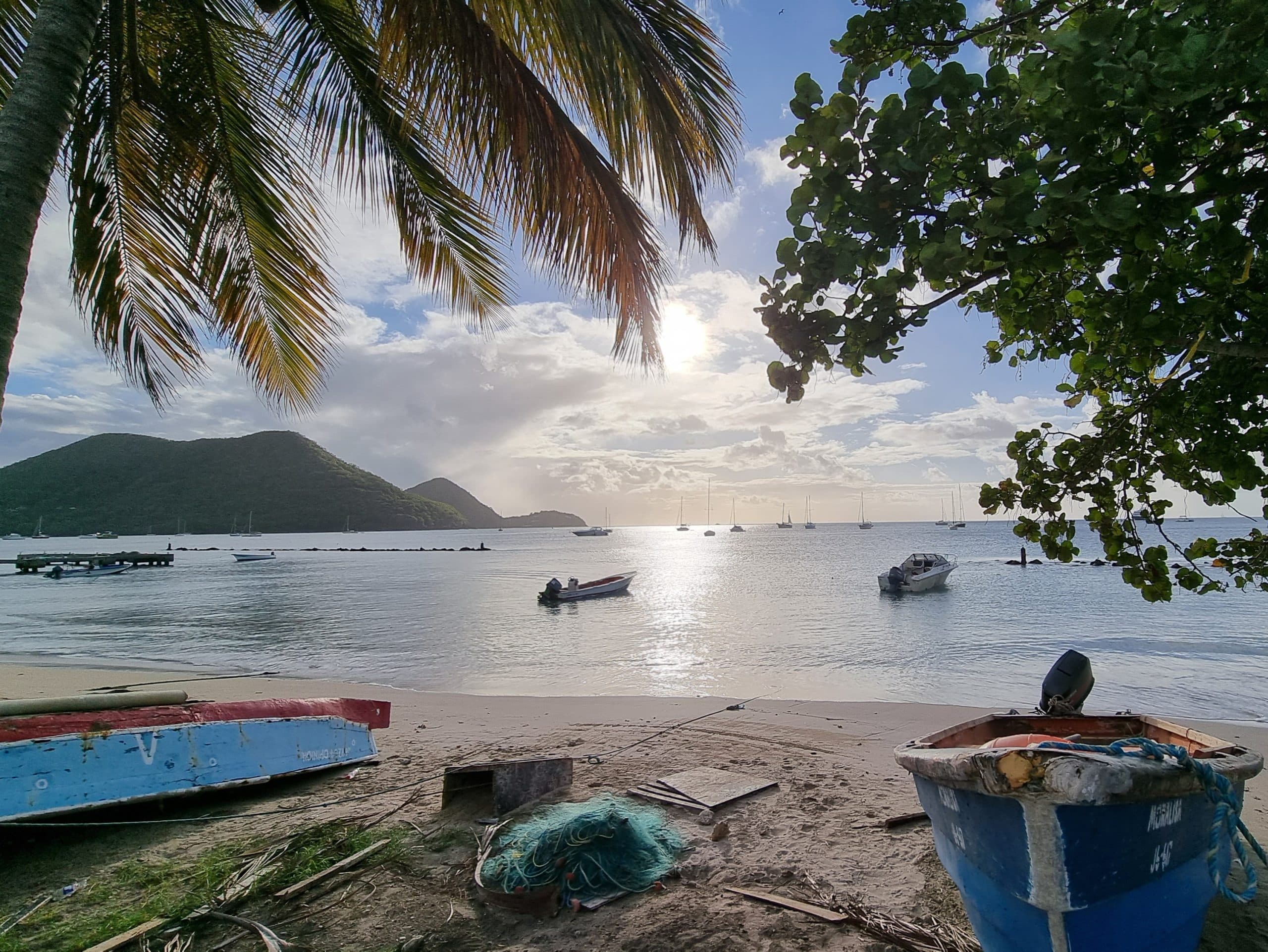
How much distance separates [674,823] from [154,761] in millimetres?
4024

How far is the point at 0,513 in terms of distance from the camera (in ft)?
312

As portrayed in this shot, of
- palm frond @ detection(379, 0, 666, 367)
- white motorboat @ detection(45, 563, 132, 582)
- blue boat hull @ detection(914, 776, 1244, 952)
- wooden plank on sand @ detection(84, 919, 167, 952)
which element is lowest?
white motorboat @ detection(45, 563, 132, 582)

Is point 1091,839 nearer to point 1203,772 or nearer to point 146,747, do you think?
point 1203,772

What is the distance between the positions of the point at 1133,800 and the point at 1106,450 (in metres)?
1.45

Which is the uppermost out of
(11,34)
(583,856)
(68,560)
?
(11,34)

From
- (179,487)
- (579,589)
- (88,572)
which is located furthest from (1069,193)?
(179,487)

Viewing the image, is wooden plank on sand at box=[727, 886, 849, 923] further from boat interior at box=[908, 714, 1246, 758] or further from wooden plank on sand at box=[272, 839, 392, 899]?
wooden plank on sand at box=[272, 839, 392, 899]

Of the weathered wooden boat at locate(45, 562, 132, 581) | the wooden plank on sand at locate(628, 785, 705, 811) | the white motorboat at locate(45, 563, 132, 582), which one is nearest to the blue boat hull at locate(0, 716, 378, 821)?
the wooden plank on sand at locate(628, 785, 705, 811)

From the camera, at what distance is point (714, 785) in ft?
19.2

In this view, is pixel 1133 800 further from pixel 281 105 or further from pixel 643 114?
pixel 281 105

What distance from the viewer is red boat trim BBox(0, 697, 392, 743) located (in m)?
4.77

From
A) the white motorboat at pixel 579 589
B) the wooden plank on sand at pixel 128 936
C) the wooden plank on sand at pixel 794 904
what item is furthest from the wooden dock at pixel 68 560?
the wooden plank on sand at pixel 794 904

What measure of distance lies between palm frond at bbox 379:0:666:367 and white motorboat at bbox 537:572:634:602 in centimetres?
2424

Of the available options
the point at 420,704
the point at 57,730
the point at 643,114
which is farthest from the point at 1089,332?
the point at 420,704
